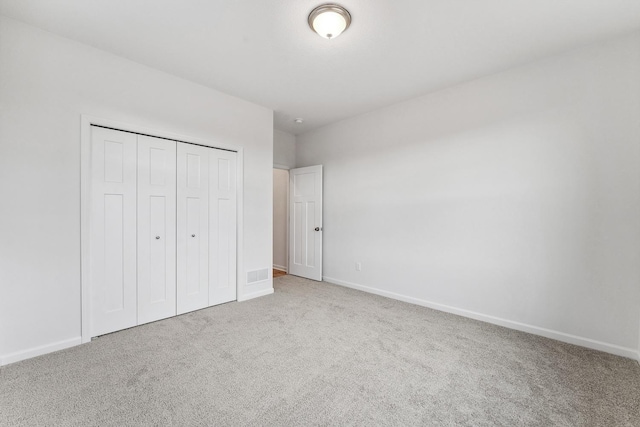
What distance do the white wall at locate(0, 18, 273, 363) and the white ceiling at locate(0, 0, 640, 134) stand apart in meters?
0.22

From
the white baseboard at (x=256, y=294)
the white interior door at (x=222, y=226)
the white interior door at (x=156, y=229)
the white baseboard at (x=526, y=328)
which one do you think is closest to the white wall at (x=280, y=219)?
the white baseboard at (x=256, y=294)

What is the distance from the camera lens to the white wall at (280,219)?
5.68 metres

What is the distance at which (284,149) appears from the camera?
16.9 ft

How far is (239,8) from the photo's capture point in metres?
2.06

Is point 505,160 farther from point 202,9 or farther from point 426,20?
point 202,9

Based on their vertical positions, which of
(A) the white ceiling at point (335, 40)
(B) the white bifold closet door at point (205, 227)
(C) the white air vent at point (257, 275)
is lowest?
(C) the white air vent at point (257, 275)

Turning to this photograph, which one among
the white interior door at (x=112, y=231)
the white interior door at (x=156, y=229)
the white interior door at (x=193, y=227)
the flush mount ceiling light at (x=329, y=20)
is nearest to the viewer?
the flush mount ceiling light at (x=329, y=20)

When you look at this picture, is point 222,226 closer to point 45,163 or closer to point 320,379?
point 45,163

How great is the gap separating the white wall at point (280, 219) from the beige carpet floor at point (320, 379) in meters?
2.78

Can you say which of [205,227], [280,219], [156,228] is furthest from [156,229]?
[280,219]

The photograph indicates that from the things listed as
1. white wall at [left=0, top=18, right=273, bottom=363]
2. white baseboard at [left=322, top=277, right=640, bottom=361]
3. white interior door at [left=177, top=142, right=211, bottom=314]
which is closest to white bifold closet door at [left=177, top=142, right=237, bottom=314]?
white interior door at [left=177, top=142, right=211, bottom=314]

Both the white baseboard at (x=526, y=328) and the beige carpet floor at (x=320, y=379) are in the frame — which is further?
the white baseboard at (x=526, y=328)

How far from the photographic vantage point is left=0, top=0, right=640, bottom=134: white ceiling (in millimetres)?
2033

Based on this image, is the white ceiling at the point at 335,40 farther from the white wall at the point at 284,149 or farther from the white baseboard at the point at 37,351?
the white baseboard at the point at 37,351
